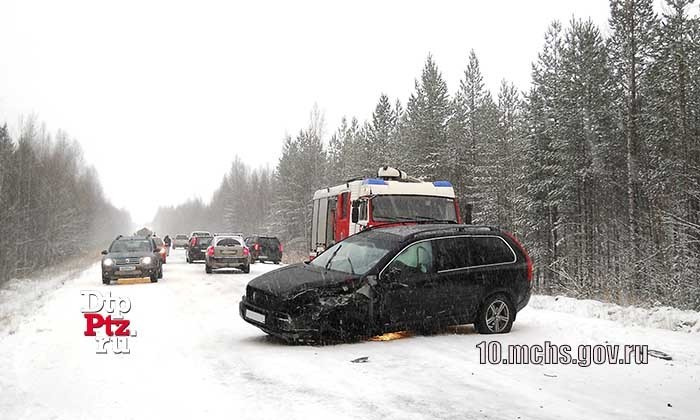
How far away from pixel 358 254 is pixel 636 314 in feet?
17.2

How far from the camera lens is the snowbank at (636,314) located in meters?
8.88

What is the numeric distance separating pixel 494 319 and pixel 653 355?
2.27 meters

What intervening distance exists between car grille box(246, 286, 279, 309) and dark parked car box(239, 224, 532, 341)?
14mm

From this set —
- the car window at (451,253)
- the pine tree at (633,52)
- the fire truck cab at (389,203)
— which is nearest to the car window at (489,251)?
the car window at (451,253)

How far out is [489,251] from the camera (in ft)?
29.2

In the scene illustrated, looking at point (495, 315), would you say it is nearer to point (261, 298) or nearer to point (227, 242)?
point (261, 298)

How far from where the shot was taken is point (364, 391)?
5328 millimetres

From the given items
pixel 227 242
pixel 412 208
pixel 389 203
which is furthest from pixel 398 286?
pixel 227 242

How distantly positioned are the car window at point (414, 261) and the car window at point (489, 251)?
2.57 ft

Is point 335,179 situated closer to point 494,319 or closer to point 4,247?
point 4,247

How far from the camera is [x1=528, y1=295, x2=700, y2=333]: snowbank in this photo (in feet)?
29.1

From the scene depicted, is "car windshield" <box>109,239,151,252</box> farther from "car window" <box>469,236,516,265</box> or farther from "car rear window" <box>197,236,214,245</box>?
"car window" <box>469,236,516,265</box>

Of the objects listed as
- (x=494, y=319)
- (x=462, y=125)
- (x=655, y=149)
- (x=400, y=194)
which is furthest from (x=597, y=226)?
(x=494, y=319)

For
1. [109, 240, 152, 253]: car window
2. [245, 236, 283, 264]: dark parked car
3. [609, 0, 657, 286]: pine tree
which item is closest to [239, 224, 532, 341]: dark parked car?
[109, 240, 152, 253]: car window
